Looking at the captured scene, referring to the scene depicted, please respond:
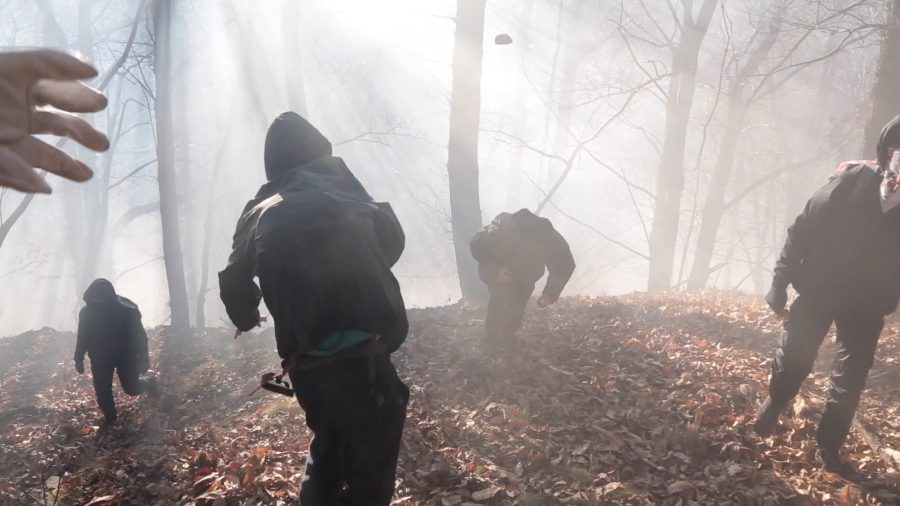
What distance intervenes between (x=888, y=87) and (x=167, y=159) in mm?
15547

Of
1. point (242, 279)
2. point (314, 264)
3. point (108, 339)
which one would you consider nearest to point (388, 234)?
point (314, 264)

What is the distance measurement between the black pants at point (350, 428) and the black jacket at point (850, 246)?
132 inches

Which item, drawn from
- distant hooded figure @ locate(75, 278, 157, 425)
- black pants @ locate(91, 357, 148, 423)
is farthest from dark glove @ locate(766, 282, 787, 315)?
black pants @ locate(91, 357, 148, 423)

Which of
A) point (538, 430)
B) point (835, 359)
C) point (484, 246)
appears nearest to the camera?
point (835, 359)

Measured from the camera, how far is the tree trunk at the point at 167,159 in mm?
13000

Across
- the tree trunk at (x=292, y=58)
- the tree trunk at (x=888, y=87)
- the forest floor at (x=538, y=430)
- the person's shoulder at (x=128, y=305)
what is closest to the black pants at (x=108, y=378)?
the forest floor at (x=538, y=430)

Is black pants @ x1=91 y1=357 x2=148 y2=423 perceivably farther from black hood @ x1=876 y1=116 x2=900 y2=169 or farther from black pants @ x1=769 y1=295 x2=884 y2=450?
black hood @ x1=876 y1=116 x2=900 y2=169

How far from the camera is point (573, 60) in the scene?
19.1 m

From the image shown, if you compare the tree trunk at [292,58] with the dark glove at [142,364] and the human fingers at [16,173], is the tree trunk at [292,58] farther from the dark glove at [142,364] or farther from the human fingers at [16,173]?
the human fingers at [16,173]

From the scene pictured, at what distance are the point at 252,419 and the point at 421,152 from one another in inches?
1086

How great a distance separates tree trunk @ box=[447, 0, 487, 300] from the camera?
10.5m

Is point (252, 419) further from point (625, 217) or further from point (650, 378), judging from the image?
point (625, 217)

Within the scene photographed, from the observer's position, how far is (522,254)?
5.98m

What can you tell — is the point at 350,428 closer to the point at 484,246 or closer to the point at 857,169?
the point at 484,246
